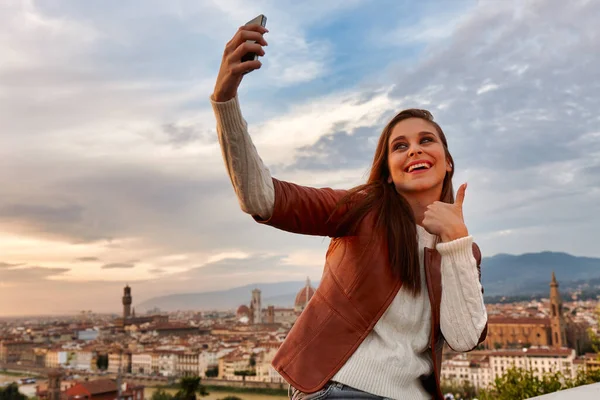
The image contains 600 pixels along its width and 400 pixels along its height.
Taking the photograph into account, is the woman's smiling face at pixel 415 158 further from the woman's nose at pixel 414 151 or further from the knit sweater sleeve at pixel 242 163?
the knit sweater sleeve at pixel 242 163

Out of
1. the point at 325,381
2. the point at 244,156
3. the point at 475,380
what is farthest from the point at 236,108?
the point at 475,380

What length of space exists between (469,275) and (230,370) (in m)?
36.9

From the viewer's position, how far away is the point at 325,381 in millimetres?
1030

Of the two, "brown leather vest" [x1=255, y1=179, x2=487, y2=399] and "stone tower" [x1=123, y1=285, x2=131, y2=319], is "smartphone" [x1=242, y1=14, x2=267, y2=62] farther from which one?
"stone tower" [x1=123, y1=285, x2=131, y2=319]

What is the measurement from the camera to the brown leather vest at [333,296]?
1.05 meters

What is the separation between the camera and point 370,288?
3.51ft

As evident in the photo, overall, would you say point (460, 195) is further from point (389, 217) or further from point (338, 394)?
point (338, 394)

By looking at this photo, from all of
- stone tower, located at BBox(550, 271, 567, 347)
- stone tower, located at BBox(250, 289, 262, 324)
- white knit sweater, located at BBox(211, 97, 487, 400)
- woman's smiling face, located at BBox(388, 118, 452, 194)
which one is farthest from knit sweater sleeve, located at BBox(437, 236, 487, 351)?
stone tower, located at BBox(250, 289, 262, 324)

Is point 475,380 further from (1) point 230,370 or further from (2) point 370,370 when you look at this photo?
(2) point 370,370

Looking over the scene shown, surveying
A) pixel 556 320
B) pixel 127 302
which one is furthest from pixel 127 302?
pixel 556 320

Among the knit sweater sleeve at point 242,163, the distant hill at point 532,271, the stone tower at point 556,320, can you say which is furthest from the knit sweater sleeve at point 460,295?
the distant hill at point 532,271

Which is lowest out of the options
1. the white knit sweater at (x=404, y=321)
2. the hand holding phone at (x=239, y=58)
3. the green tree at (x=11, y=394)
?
the green tree at (x=11, y=394)

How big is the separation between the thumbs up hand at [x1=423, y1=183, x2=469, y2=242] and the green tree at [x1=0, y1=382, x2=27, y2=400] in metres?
37.0

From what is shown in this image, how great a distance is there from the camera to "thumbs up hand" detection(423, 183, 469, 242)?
1.09 metres
